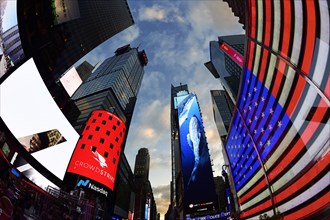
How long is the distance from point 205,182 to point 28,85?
59944 mm

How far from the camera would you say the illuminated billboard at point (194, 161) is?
210 ft

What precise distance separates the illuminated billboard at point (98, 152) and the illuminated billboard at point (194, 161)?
32512 millimetres

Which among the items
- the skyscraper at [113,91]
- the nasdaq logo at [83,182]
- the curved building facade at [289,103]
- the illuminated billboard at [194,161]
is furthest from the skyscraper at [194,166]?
the nasdaq logo at [83,182]

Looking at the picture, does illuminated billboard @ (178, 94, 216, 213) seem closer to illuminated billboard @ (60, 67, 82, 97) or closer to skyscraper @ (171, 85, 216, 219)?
skyscraper @ (171, 85, 216, 219)

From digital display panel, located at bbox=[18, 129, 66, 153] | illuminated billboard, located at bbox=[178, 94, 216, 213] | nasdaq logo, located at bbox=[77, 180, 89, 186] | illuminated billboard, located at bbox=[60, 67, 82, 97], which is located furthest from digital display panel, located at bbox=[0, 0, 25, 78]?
illuminated billboard, located at bbox=[178, 94, 216, 213]

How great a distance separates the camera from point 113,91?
289ft

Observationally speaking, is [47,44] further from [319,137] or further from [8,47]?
[319,137]

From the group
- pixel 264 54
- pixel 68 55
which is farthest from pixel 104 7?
pixel 264 54

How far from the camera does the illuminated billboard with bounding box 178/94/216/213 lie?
64.1 metres

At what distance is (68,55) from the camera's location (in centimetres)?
6369

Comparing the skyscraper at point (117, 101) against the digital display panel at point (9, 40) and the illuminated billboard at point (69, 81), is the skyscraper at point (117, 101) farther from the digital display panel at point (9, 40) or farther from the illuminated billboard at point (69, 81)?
the digital display panel at point (9, 40)

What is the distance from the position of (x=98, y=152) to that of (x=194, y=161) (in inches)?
1668

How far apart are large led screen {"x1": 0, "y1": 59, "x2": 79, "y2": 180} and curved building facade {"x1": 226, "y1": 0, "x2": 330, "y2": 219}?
26531 millimetres

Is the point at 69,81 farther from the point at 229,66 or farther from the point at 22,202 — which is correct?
the point at 229,66
